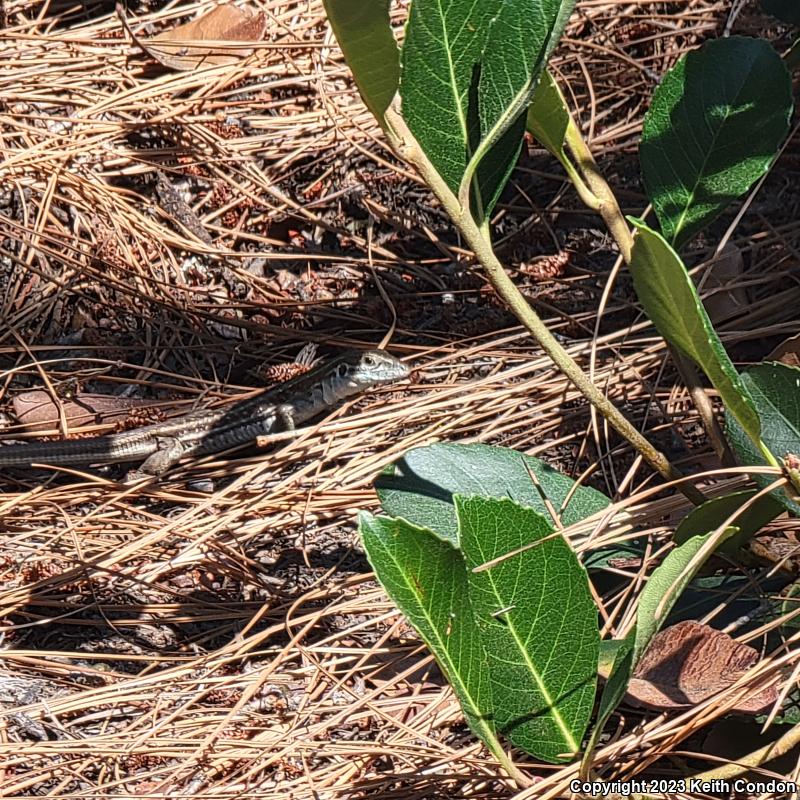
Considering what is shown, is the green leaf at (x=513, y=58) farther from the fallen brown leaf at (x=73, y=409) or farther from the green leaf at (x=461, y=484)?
the fallen brown leaf at (x=73, y=409)

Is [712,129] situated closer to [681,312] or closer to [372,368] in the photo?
[681,312]

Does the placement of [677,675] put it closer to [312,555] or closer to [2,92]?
[312,555]

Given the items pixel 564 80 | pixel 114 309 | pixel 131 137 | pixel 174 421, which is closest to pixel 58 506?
pixel 174 421

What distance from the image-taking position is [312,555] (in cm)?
230

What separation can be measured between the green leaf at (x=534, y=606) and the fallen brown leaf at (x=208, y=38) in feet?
9.38

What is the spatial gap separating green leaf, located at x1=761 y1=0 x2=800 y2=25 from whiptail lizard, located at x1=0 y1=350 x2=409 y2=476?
4.78 feet

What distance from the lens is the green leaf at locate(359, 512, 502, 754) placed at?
102 cm

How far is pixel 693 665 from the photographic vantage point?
1.33m

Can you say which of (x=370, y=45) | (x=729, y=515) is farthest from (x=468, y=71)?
(x=729, y=515)

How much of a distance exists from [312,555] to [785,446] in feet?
4.42

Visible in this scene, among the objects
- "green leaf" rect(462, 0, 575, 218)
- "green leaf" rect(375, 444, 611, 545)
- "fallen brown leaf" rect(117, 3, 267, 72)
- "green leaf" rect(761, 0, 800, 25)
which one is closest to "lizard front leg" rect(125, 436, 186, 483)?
"green leaf" rect(375, 444, 611, 545)

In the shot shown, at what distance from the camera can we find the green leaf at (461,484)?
155 cm

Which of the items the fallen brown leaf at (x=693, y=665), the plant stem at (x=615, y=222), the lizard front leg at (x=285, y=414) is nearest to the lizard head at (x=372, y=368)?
the lizard front leg at (x=285, y=414)

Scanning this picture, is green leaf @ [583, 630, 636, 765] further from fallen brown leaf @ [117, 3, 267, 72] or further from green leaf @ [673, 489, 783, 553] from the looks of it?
fallen brown leaf @ [117, 3, 267, 72]
